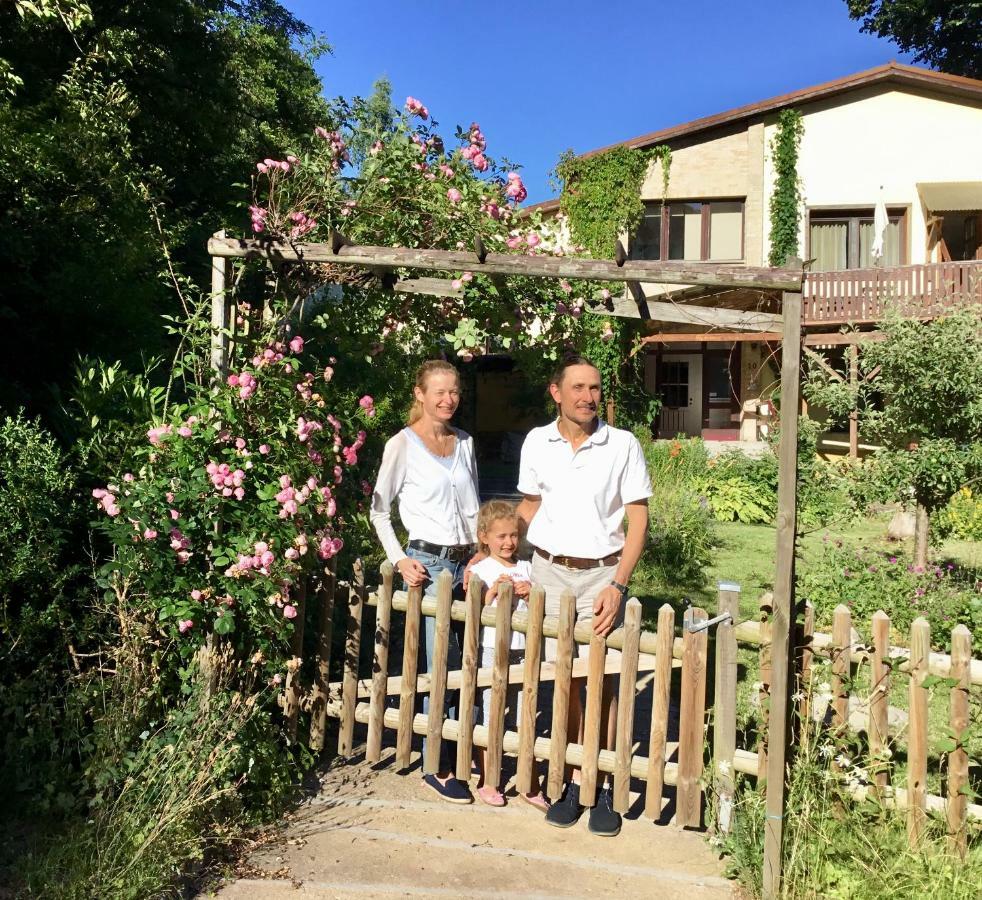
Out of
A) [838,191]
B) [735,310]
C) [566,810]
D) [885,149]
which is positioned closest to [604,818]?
[566,810]

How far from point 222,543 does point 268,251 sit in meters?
1.33

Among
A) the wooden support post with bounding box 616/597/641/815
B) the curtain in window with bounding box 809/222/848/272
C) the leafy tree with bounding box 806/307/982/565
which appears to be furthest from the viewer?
the curtain in window with bounding box 809/222/848/272

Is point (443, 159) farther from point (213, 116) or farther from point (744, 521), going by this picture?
point (744, 521)

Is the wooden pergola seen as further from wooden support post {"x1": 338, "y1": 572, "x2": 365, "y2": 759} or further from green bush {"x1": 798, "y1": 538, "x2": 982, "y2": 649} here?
green bush {"x1": 798, "y1": 538, "x2": 982, "y2": 649}

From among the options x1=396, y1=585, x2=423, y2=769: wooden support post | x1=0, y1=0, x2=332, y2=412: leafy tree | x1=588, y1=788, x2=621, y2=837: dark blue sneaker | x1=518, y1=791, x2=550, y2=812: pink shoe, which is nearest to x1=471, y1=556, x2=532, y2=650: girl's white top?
x1=396, y1=585, x2=423, y2=769: wooden support post

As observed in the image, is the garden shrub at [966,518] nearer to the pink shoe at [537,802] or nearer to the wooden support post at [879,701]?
the wooden support post at [879,701]

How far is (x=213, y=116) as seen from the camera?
10883 mm

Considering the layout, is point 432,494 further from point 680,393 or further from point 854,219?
point 680,393

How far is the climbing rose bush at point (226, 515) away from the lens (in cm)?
350

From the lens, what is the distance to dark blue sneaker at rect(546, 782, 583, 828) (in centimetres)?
363

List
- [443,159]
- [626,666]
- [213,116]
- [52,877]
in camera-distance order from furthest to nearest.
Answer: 1. [213,116]
2. [443,159]
3. [626,666]
4. [52,877]

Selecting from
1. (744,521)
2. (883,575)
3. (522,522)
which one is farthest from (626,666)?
(744,521)

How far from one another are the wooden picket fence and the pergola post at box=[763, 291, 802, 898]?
216 millimetres

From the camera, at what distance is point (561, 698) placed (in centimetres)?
363
